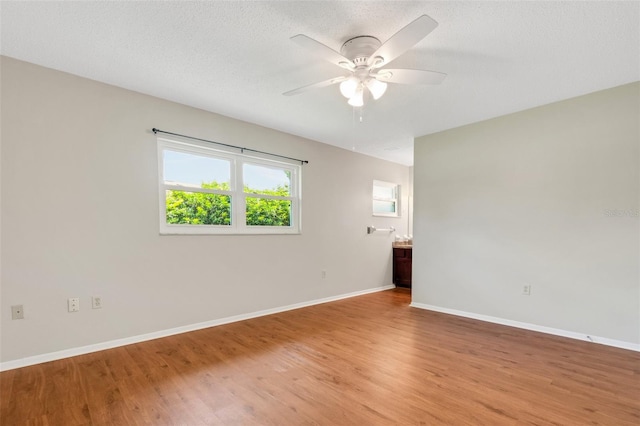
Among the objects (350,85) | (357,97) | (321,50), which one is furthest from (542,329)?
(321,50)

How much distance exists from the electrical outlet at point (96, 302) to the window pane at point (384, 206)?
4266mm

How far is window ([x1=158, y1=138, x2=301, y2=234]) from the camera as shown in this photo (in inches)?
124

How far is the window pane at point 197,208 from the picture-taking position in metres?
3.15

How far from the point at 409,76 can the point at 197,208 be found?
2.59m

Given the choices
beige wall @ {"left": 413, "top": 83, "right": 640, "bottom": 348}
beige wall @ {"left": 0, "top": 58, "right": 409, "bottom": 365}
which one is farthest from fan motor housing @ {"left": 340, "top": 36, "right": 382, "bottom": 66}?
beige wall @ {"left": 413, "top": 83, "right": 640, "bottom": 348}

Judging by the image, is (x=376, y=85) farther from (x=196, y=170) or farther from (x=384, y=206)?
(x=384, y=206)

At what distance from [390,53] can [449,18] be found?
17.0 inches

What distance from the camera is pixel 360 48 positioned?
6.61 feet

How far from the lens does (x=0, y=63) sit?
2.26 meters

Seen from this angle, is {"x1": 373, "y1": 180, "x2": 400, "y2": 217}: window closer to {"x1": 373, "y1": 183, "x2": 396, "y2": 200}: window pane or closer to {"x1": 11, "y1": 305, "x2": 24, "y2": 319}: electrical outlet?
{"x1": 373, "y1": 183, "x2": 396, "y2": 200}: window pane

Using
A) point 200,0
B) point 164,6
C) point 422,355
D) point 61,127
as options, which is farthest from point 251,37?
point 422,355

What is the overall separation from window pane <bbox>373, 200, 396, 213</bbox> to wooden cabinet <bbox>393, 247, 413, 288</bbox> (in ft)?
2.59

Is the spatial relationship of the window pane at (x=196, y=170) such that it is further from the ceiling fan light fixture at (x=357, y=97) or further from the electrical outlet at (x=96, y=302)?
the ceiling fan light fixture at (x=357, y=97)

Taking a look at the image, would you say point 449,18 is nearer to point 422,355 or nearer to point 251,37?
point 251,37
